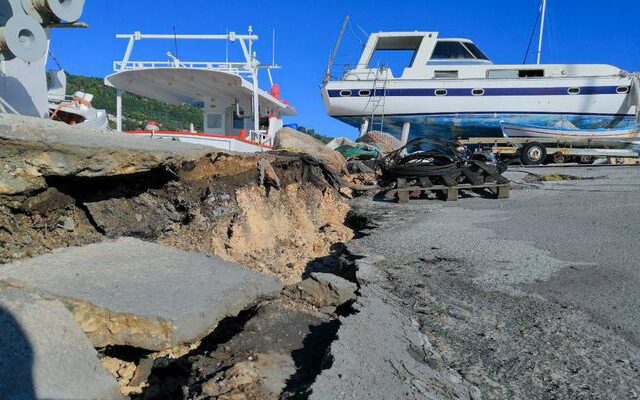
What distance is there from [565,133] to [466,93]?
357cm

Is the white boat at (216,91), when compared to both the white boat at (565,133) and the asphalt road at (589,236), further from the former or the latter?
the white boat at (565,133)

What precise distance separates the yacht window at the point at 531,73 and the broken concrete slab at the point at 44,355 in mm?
17208

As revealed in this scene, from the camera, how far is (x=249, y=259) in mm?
4910

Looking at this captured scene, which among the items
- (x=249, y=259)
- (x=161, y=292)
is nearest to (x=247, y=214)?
(x=249, y=259)

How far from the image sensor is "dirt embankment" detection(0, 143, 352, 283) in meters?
3.40

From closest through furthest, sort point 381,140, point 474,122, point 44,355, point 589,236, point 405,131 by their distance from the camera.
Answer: point 44,355
point 589,236
point 381,140
point 474,122
point 405,131

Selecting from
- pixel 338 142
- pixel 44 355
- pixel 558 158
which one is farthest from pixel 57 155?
pixel 558 158

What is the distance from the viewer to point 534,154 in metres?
14.1

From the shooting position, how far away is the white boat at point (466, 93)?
1595 centimetres

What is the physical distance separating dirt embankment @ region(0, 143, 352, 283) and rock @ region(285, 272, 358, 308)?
97 centimetres

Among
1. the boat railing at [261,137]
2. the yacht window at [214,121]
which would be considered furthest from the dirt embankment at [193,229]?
the yacht window at [214,121]

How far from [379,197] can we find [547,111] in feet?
34.7

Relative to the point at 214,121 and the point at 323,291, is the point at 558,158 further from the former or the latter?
the point at 323,291

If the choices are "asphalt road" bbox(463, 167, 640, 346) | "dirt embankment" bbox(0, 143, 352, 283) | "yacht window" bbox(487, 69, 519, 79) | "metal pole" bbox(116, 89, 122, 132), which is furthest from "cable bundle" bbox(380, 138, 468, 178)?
"yacht window" bbox(487, 69, 519, 79)
